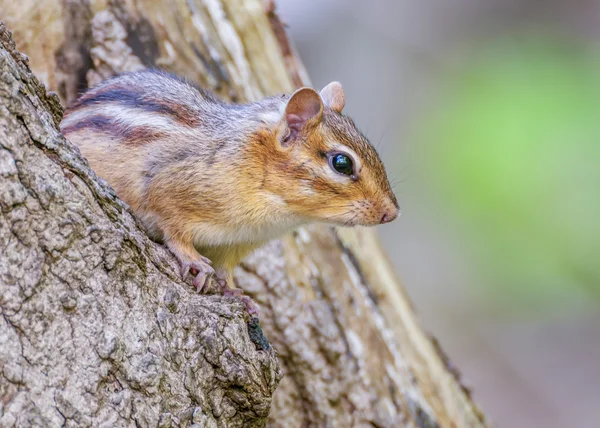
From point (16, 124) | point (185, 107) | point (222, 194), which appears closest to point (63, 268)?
point (16, 124)

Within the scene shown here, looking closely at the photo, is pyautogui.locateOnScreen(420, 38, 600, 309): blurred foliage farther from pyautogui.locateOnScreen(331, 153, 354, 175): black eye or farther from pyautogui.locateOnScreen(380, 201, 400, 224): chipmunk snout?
pyautogui.locateOnScreen(331, 153, 354, 175): black eye

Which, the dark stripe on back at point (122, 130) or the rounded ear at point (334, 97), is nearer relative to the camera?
the dark stripe on back at point (122, 130)

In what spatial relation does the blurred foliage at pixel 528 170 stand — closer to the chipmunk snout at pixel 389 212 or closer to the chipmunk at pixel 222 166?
the chipmunk snout at pixel 389 212

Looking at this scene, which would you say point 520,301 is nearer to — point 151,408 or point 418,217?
point 418,217

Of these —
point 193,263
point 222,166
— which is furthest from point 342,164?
point 193,263

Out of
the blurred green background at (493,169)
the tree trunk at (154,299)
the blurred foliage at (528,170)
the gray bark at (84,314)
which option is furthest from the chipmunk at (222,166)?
the blurred foliage at (528,170)

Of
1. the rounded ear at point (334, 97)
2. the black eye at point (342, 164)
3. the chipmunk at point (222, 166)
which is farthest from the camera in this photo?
the rounded ear at point (334, 97)

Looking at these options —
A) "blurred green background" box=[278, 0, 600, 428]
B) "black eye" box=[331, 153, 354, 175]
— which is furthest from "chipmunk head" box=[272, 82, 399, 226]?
"blurred green background" box=[278, 0, 600, 428]

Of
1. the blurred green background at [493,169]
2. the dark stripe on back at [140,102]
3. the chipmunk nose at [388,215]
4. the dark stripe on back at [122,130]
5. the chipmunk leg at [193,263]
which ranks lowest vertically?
the blurred green background at [493,169]
